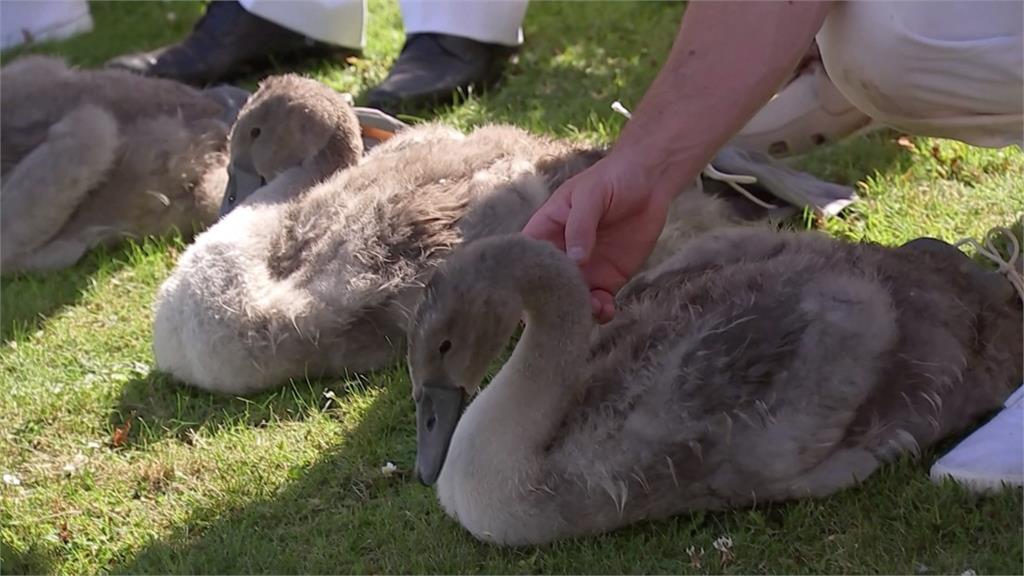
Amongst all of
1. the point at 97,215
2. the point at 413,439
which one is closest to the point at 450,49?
the point at 97,215

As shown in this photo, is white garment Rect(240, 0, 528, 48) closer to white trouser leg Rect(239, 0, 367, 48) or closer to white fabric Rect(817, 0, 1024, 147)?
white trouser leg Rect(239, 0, 367, 48)

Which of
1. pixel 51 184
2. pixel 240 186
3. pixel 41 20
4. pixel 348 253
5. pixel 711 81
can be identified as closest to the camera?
pixel 711 81

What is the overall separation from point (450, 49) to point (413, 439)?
3104 mm

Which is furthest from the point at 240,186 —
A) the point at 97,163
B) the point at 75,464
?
the point at 75,464

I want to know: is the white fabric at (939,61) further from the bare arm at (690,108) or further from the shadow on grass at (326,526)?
the shadow on grass at (326,526)

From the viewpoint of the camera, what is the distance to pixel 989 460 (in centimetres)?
334

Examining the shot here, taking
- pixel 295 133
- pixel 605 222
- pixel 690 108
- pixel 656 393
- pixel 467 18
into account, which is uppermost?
pixel 690 108

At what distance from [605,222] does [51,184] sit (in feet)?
9.94

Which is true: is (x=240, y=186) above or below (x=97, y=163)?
above

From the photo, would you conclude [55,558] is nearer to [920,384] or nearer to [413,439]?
[413,439]

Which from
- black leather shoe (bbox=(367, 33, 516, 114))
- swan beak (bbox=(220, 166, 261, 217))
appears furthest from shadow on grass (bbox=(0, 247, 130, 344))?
black leather shoe (bbox=(367, 33, 516, 114))

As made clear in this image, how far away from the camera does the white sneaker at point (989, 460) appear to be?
10.9 ft

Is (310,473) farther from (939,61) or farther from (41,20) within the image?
(41,20)

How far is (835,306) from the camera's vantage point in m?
3.34
